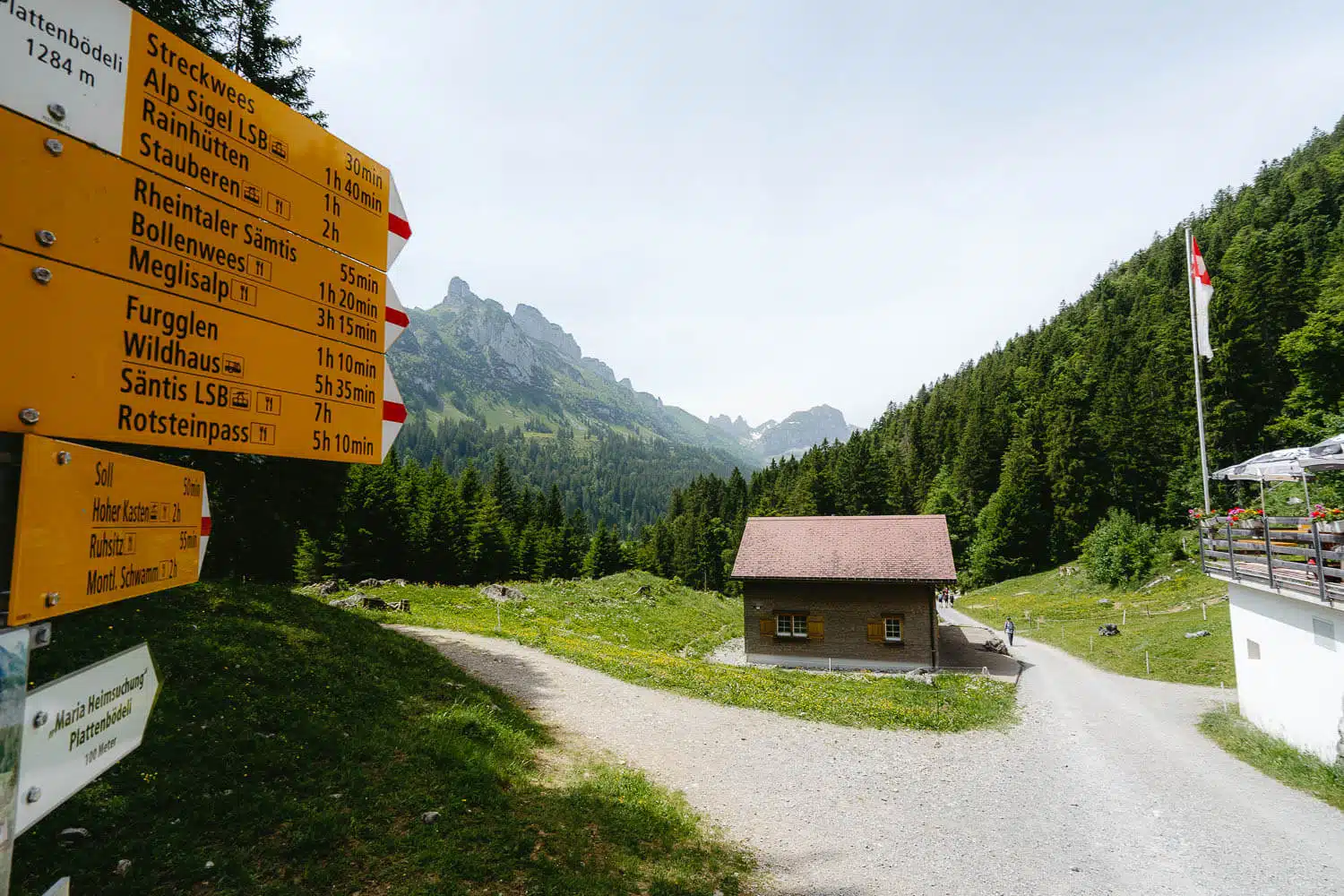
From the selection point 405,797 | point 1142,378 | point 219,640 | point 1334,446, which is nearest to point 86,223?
point 405,797

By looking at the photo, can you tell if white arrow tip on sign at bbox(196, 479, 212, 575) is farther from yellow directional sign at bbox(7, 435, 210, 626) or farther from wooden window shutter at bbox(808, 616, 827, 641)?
wooden window shutter at bbox(808, 616, 827, 641)

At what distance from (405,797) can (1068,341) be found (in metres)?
131

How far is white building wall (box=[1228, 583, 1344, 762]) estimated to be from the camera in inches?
479

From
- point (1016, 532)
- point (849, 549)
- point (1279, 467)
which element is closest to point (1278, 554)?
point (1279, 467)

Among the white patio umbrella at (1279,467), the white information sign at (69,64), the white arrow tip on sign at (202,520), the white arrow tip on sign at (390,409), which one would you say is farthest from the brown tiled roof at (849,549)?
the white information sign at (69,64)

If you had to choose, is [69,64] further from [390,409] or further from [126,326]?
[390,409]

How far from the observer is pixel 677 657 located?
27.1 m

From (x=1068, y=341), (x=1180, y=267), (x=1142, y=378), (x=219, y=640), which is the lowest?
(x=219, y=640)

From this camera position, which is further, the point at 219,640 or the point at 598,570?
the point at 598,570

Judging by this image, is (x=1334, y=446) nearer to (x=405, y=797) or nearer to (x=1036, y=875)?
(x=1036, y=875)

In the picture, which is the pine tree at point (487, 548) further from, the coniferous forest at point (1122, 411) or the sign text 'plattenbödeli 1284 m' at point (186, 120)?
the sign text 'plattenbödeli 1284 m' at point (186, 120)

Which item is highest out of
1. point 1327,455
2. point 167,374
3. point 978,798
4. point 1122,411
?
point 1122,411

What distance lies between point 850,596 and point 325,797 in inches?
986

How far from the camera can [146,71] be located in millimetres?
3025
